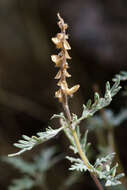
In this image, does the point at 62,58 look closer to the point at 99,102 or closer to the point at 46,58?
the point at 99,102

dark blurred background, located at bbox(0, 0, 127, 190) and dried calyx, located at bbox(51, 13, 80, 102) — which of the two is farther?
dark blurred background, located at bbox(0, 0, 127, 190)

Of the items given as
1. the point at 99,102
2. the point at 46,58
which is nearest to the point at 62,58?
the point at 99,102

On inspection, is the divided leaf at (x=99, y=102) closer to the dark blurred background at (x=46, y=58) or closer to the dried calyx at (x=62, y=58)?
the dried calyx at (x=62, y=58)

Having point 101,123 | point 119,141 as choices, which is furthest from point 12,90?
point 101,123

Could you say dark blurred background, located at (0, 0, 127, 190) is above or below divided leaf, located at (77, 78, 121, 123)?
above

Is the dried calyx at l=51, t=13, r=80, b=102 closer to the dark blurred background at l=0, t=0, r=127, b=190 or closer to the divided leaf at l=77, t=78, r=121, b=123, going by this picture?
the divided leaf at l=77, t=78, r=121, b=123

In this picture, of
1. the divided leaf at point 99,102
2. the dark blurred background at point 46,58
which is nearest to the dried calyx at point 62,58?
the divided leaf at point 99,102

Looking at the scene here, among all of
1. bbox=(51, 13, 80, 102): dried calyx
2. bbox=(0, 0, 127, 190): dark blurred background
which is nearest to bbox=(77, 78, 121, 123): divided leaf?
bbox=(51, 13, 80, 102): dried calyx

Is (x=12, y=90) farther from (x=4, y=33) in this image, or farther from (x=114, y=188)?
(x=114, y=188)

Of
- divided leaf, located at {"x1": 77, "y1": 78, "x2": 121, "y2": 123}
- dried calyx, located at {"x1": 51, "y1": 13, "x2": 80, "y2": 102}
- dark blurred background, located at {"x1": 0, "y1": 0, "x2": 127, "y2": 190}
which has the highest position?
dark blurred background, located at {"x1": 0, "y1": 0, "x2": 127, "y2": 190}
